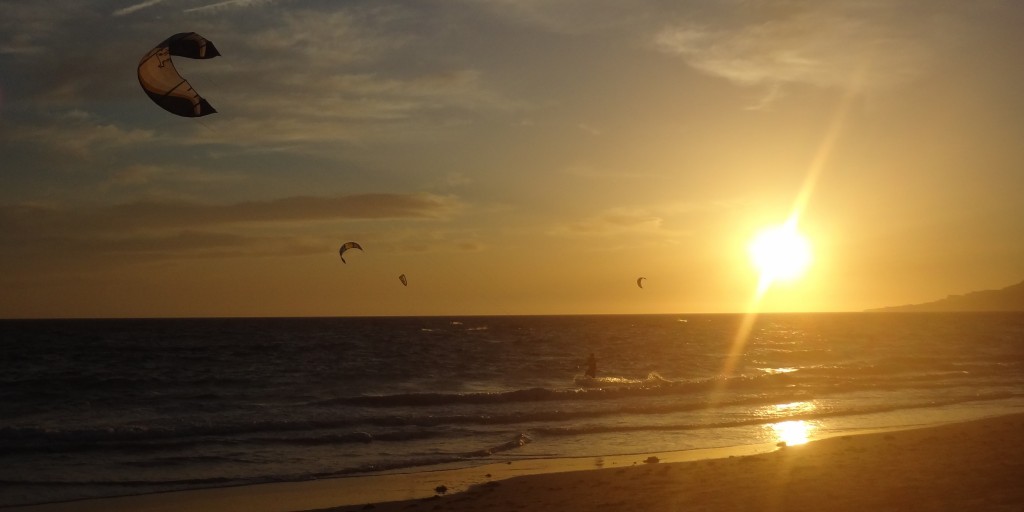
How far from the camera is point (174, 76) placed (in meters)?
12.9

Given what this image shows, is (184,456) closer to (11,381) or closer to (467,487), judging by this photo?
(467,487)

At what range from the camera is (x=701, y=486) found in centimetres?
1303

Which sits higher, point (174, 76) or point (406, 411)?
point (174, 76)

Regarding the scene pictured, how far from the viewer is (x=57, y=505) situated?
1362 centimetres

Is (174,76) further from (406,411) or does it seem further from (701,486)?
(406,411)

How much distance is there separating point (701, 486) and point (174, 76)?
979cm

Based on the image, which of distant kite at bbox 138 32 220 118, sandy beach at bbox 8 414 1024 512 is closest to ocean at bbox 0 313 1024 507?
sandy beach at bbox 8 414 1024 512

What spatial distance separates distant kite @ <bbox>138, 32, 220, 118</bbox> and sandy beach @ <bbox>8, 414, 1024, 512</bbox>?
19.2 feet

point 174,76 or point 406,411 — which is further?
point 406,411

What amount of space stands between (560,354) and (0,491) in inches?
1961

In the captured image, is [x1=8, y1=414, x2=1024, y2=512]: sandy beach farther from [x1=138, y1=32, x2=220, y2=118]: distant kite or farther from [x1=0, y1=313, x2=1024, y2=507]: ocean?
[x1=138, y1=32, x2=220, y2=118]: distant kite

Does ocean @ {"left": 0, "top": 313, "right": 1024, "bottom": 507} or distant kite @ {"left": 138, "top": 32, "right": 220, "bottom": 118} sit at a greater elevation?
distant kite @ {"left": 138, "top": 32, "right": 220, "bottom": 118}

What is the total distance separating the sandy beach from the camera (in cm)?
1159

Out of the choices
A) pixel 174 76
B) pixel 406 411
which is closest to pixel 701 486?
pixel 174 76
